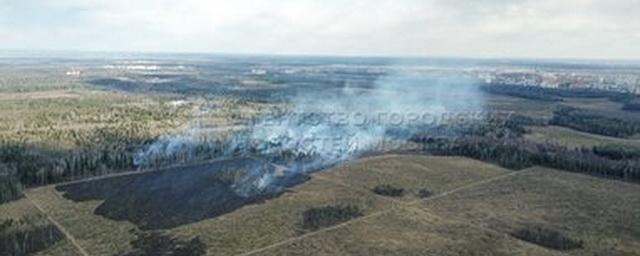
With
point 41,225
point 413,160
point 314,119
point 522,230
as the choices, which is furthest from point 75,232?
point 314,119

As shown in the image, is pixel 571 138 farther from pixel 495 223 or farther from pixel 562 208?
pixel 495 223

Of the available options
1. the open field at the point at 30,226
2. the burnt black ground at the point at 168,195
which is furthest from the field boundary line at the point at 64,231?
the burnt black ground at the point at 168,195

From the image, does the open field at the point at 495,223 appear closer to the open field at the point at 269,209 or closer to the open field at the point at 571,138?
the open field at the point at 269,209

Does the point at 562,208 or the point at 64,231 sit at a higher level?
the point at 562,208

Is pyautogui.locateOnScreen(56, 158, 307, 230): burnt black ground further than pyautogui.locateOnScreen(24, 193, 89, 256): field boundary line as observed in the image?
Yes

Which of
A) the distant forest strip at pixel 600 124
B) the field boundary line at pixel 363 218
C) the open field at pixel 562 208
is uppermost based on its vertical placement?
the distant forest strip at pixel 600 124

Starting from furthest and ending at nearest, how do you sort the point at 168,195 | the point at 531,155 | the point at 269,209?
the point at 531,155 < the point at 168,195 < the point at 269,209

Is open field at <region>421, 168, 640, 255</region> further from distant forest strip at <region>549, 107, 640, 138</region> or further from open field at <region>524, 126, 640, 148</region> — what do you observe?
distant forest strip at <region>549, 107, 640, 138</region>

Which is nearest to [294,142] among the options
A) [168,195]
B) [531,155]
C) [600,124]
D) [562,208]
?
[168,195]

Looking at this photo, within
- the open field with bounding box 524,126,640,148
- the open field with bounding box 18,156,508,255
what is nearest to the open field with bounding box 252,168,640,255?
the open field with bounding box 18,156,508,255
